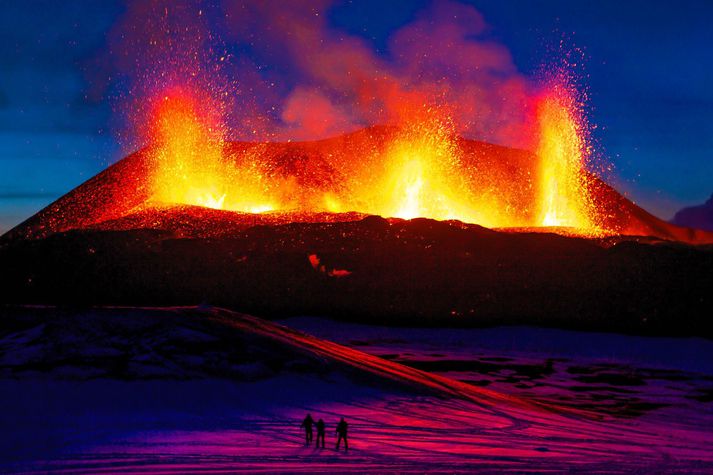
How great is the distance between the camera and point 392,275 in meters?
35.0

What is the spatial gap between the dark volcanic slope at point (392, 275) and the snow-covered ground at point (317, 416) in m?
10.9

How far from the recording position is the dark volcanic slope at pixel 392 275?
110 feet

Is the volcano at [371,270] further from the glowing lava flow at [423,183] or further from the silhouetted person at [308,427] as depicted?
the silhouetted person at [308,427]

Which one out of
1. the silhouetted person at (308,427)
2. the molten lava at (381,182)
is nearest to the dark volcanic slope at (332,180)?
the molten lava at (381,182)

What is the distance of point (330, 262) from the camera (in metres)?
35.6

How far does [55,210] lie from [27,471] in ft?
137

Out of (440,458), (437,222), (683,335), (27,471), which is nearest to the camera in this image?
(27,471)

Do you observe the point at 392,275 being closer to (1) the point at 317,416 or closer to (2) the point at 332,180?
(2) the point at 332,180

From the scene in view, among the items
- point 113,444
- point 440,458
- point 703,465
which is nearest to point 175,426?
point 113,444

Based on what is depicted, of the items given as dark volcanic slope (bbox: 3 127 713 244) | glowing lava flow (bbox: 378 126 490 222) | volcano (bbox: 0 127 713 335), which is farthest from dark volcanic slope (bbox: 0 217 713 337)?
glowing lava flow (bbox: 378 126 490 222)

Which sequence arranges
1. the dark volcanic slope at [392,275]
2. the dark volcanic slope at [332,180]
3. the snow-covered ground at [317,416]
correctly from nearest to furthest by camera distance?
the snow-covered ground at [317,416]
the dark volcanic slope at [392,275]
the dark volcanic slope at [332,180]

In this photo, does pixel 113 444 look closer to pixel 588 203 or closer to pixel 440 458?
pixel 440 458

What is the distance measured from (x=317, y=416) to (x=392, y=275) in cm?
2118

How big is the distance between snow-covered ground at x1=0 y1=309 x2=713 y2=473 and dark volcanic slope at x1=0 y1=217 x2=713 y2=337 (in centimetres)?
1090
